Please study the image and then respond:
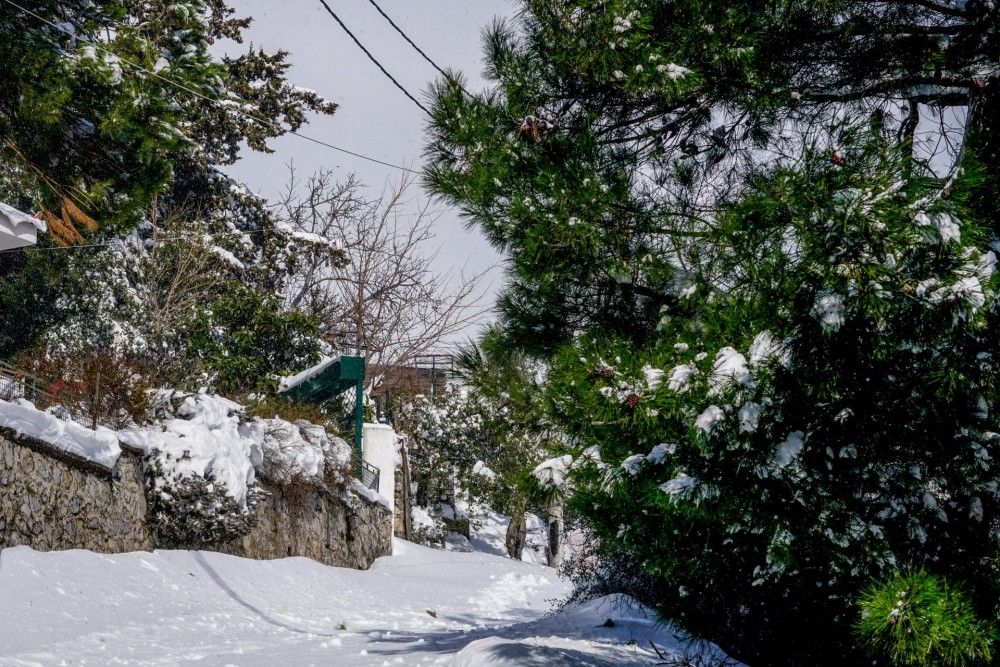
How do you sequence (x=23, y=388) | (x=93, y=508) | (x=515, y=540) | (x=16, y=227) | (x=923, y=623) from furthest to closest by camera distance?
(x=515, y=540) < (x=23, y=388) < (x=16, y=227) < (x=93, y=508) < (x=923, y=623)

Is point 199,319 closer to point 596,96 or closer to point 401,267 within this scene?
point 401,267

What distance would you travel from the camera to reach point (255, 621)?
7.63 m

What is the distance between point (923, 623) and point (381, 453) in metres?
14.7

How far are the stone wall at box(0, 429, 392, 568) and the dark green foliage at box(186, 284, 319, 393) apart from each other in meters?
4.11

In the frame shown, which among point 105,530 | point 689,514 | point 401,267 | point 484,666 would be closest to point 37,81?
point 105,530

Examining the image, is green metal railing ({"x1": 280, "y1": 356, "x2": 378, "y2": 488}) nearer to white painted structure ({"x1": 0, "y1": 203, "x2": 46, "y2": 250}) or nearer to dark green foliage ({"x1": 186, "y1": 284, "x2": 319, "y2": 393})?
dark green foliage ({"x1": 186, "y1": 284, "x2": 319, "y2": 393})

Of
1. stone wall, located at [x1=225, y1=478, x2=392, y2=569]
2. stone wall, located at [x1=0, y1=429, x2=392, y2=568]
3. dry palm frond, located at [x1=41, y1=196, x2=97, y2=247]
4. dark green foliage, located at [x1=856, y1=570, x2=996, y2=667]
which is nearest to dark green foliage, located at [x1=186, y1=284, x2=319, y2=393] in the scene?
stone wall, located at [x1=225, y1=478, x2=392, y2=569]

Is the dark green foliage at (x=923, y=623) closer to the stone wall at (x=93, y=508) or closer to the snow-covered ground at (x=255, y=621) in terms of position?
the snow-covered ground at (x=255, y=621)

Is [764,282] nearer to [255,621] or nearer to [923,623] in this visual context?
[923,623]

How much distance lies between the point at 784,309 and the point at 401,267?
67.8ft

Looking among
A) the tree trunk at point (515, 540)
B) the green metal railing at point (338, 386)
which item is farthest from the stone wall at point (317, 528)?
the tree trunk at point (515, 540)

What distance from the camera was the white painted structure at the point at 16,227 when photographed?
889 centimetres

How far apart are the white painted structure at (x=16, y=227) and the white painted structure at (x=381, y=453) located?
811 cm

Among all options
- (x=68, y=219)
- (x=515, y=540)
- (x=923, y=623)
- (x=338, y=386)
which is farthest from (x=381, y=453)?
(x=923, y=623)
